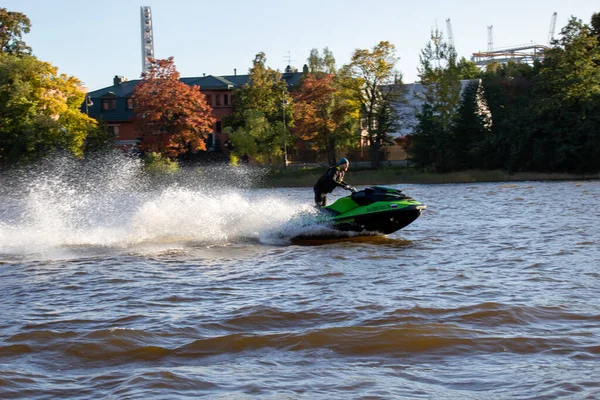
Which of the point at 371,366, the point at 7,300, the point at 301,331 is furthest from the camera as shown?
the point at 7,300

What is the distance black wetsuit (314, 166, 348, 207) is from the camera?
16.9 metres

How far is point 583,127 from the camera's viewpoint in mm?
54438

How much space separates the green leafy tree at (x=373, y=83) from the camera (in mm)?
63875

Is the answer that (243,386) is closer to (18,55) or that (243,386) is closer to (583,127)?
(583,127)

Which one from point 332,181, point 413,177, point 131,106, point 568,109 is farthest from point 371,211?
point 131,106

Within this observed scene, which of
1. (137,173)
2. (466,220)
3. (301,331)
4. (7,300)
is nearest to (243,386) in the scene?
(301,331)

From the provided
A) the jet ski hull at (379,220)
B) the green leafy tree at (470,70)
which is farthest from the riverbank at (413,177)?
the jet ski hull at (379,220)

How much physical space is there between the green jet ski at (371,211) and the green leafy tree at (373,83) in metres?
48.1

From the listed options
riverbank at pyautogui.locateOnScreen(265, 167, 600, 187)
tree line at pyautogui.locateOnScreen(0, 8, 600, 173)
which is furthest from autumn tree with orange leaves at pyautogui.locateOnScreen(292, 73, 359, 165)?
riverbank at pyautogui.locateOnScreen(265, 167, 600, 187)

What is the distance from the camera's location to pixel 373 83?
65.1 m

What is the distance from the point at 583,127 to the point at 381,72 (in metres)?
17.6

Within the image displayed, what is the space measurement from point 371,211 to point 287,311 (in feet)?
23.5

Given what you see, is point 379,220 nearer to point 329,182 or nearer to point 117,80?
point 329,182

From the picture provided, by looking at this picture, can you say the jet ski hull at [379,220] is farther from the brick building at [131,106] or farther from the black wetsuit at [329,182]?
the brick building at [131,106]
